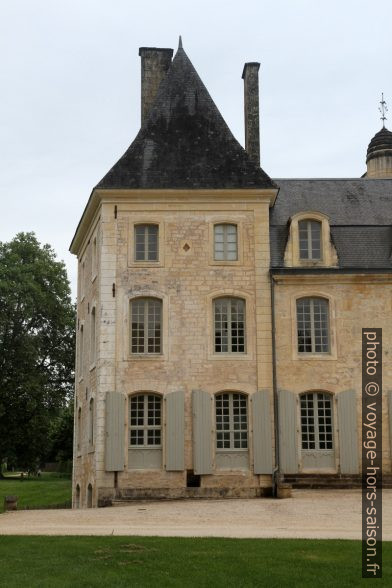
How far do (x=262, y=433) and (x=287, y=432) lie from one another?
2.14 feet

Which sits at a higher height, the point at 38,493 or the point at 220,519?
the point at 220,519

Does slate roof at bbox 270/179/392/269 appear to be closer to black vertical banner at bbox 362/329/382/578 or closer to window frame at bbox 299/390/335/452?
black vertical banner at bbox 362/329/382/578

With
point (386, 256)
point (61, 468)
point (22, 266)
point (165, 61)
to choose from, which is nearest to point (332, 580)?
point (386, 256)

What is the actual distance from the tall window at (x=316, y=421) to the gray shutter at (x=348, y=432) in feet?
1.13

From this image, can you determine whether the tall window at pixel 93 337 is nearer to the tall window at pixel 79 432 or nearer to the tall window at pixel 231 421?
the tall window at pixel 79 432

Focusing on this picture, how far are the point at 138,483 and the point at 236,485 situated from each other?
8.14 ft

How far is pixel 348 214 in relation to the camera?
23953 millimetres

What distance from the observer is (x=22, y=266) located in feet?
122

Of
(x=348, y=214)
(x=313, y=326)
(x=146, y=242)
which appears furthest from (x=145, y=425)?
(x=348, y=214)

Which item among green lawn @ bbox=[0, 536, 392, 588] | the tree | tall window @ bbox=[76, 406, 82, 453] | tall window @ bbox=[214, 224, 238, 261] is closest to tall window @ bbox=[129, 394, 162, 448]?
tall window @ bbox=[76, 406, 82, 453]

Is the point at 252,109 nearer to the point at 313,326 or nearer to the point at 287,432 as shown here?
the point at 313,326

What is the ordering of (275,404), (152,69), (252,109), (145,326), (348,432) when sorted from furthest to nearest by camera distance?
(152,69)
(252,109)
(145,326)
(275,404)
(348,432)

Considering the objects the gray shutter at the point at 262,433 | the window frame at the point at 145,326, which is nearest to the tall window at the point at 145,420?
the window frame at the point at 145,326

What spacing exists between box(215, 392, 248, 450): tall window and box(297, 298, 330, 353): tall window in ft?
7.27
